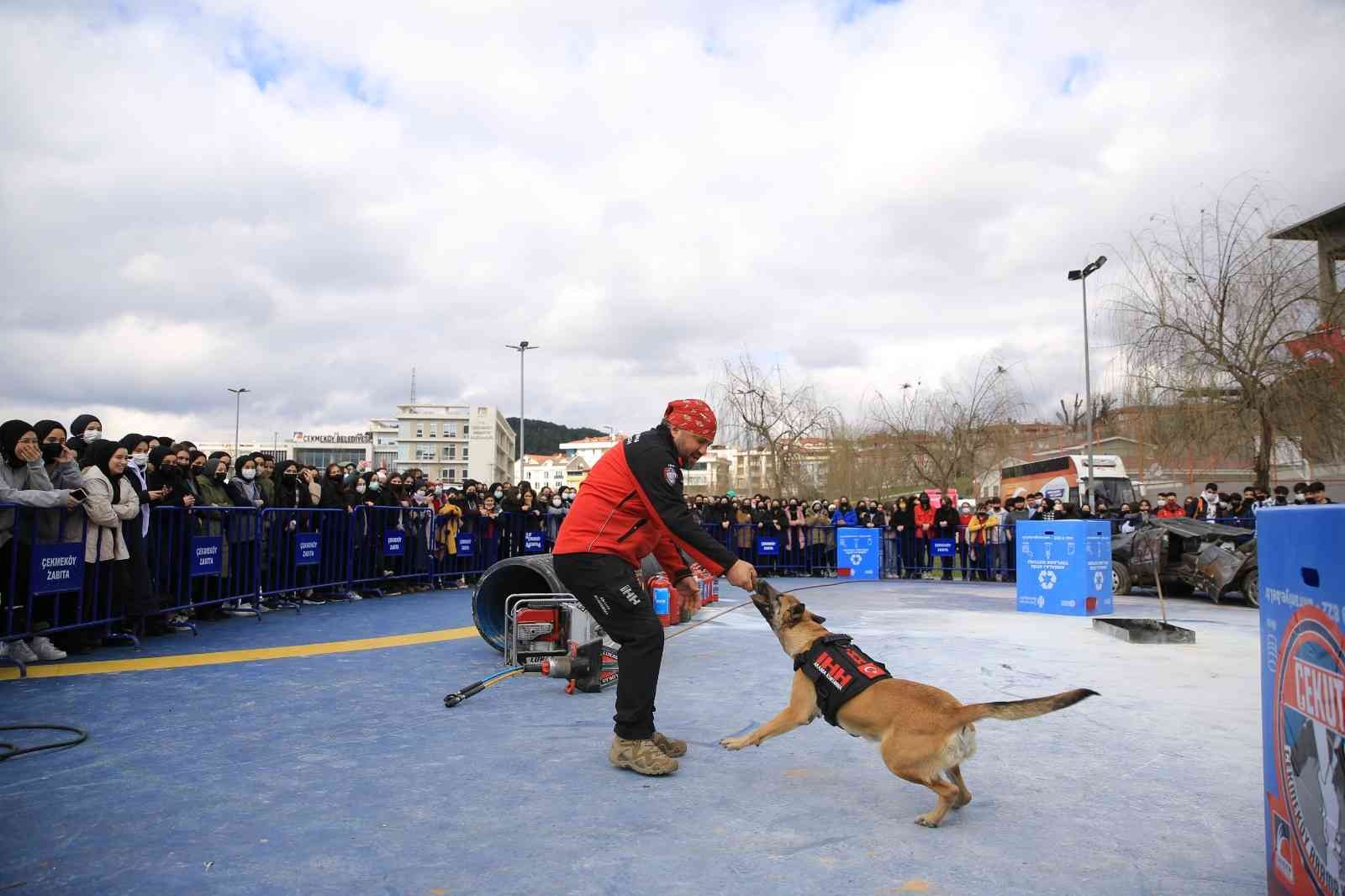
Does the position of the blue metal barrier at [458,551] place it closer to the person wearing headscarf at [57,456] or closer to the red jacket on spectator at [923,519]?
the person wearing headscarf at [57,456]

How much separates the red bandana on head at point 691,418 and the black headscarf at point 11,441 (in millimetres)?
6112

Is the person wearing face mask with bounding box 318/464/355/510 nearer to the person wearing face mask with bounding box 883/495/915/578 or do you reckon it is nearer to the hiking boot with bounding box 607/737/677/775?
the hiking boot with bounding box 607/737/677/775

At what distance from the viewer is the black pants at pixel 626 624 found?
4.15 metres

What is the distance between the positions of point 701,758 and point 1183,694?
12.8ft

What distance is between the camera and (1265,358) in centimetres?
2012

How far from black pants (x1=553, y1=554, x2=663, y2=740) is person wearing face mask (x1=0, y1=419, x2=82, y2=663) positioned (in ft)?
18.0

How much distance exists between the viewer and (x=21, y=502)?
6.78 metres

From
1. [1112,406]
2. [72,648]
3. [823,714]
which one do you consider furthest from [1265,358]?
[72,648]

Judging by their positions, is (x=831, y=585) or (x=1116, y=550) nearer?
(x=1116, y=550)

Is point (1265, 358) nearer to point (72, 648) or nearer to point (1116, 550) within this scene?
point (1116, 550)

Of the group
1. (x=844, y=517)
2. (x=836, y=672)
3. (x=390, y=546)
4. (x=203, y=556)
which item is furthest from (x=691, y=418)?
(x=844, y=517)

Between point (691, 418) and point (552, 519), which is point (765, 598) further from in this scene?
point (552, 519)

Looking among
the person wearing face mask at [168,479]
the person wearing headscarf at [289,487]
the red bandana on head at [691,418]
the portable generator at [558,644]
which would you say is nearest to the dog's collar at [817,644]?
the red bandana on head at [691,418]

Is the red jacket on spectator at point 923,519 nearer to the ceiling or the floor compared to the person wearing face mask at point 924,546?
nearer to the ceiling
